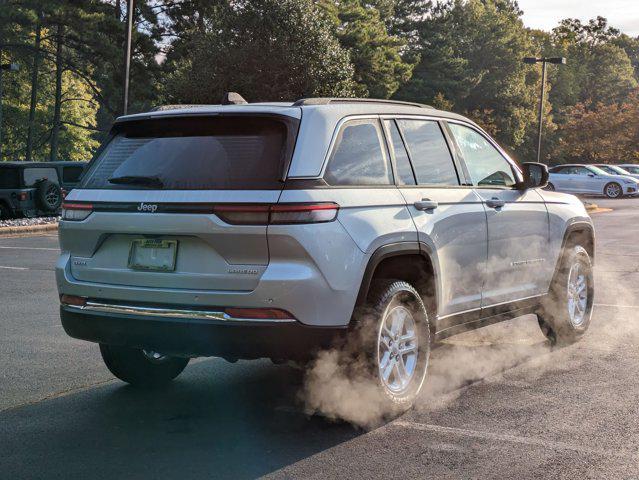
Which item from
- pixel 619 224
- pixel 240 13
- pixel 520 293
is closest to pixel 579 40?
pixel 240 13

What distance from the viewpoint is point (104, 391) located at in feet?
19.5

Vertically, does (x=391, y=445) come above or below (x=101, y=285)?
below

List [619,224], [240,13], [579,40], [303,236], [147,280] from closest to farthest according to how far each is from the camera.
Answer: [303,236] → [147,280] → [619,224] → [240,13] → [579,40]

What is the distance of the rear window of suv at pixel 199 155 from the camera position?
4824 millimetres

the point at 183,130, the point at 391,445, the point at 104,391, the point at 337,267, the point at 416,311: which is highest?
the point at 183,130

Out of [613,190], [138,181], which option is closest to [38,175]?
[138,181]

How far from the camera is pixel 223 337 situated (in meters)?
4.76

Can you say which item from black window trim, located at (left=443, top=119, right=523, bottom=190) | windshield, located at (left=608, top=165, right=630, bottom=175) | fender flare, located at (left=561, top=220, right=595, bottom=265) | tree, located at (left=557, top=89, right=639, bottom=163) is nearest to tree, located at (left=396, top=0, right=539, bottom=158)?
tree, located at (left=557, top=89, right=639, bottom=163)

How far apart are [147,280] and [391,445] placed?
1595mm

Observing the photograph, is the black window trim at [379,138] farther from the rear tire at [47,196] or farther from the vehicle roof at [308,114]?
the rear tire at [47,196]

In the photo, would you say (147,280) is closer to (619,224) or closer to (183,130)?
(183,130)

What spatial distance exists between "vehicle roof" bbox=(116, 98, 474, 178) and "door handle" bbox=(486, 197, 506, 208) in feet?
3.98

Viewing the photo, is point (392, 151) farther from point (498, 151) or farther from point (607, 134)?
point (607, 134)

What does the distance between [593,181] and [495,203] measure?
3541 cm
